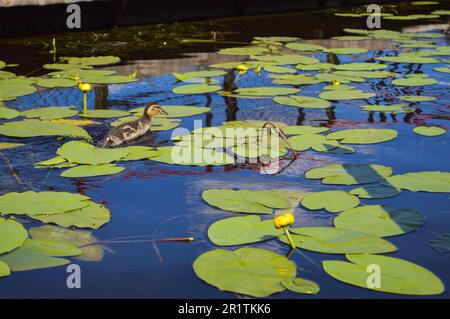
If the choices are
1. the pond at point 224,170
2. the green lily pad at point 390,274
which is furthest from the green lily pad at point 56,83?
the green lily pad at point 390,274

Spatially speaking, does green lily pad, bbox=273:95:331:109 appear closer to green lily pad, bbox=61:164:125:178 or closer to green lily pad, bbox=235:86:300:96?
green lily pad, bbox=235:86:300:96

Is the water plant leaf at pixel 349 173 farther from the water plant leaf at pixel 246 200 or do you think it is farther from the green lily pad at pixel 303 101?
the green lily pad at pixel 303 101

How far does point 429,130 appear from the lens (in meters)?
5.65

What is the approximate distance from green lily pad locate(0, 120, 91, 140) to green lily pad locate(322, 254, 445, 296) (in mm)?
2424

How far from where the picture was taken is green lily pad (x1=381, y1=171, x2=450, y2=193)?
4.44 m

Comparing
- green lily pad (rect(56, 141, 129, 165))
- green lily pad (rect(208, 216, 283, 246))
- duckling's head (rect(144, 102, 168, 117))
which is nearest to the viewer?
green lily pad (rect(208, 216, 283, 246))

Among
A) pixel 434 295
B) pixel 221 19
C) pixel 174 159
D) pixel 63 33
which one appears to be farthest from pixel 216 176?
pixel 221 19

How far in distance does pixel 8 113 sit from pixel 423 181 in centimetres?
302

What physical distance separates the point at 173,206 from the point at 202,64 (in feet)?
12.6

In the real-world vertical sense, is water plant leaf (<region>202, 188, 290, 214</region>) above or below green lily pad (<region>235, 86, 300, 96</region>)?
below

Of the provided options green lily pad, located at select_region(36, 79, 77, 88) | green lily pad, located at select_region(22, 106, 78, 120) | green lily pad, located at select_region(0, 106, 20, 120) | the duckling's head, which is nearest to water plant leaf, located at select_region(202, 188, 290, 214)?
the duckling's head

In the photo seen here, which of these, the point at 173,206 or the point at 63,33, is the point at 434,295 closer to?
the point at 173,206

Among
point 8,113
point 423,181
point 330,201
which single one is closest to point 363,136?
point 423,181

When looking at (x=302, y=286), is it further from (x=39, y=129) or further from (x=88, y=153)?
(x=39, y=129)
